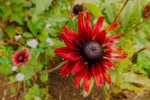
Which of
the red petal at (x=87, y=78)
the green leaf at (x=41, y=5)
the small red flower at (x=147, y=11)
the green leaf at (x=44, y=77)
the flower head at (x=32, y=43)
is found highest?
the flower head at (x=32, y=43)

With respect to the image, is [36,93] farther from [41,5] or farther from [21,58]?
[41,5]

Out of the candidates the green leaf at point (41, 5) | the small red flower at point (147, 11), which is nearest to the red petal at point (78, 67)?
the green leaf at point (41, 5)

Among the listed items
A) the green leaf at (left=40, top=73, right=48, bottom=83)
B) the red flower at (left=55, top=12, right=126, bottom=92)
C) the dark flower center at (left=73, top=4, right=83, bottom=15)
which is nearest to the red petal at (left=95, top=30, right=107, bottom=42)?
Result: the red flower at (left=55, top=12, right=126, bottom=92)

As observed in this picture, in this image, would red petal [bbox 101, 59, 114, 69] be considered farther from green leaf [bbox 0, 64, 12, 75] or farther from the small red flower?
green leaf [bbox 0, 64, 12, 75]

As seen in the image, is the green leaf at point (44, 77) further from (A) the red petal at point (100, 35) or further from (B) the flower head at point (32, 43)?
(A) the red petal at point (100, 35)

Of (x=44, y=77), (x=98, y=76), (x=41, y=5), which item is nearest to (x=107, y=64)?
(x=98, y=76)

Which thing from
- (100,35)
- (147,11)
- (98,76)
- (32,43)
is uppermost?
(32,43)
